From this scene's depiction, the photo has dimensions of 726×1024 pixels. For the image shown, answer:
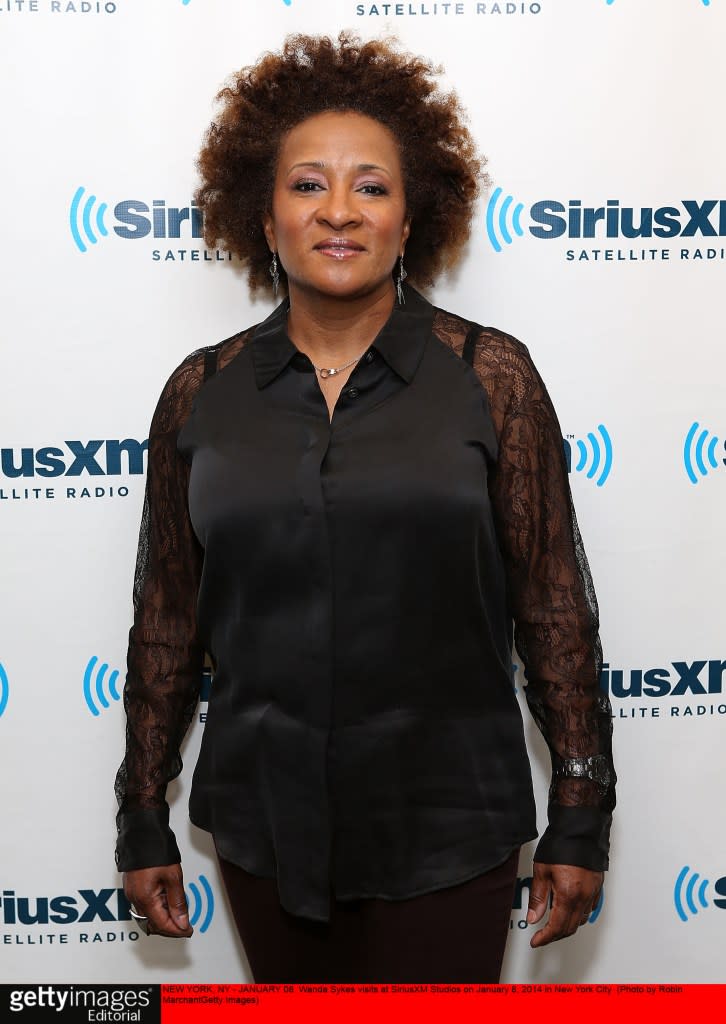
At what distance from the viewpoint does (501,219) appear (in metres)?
1.92

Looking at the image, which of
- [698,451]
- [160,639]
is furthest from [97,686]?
[698,451]

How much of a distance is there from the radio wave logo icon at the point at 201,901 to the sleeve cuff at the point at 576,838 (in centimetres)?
85

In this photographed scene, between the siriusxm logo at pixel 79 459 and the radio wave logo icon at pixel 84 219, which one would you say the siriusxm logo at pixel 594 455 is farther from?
the radio wave logo icon at pixel 84 219

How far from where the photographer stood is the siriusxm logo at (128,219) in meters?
1.92

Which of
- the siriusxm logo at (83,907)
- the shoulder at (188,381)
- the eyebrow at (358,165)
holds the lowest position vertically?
the siriusxm logo at (83,907)

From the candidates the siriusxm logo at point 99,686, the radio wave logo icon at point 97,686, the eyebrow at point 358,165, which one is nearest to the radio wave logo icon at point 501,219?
the eyebrow at point 358,165

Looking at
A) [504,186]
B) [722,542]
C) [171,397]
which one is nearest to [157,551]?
[171,397]

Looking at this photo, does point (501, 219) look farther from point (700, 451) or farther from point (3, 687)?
point (3, 687)

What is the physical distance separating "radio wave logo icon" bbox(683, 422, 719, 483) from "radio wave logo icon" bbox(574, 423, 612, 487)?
0.15 meters

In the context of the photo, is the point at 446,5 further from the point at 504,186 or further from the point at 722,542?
the point at 722,542

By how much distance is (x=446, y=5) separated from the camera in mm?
1857

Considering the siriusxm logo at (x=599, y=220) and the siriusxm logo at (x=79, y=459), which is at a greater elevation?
the siriusxm logo at (x=599, y=220)

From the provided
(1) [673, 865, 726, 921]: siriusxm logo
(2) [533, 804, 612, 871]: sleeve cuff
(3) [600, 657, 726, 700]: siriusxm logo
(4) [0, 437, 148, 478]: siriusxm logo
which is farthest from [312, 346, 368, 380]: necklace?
(1) [673, 865, 726, 921]: siriusxm logo

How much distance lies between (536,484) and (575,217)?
643 millimetres
